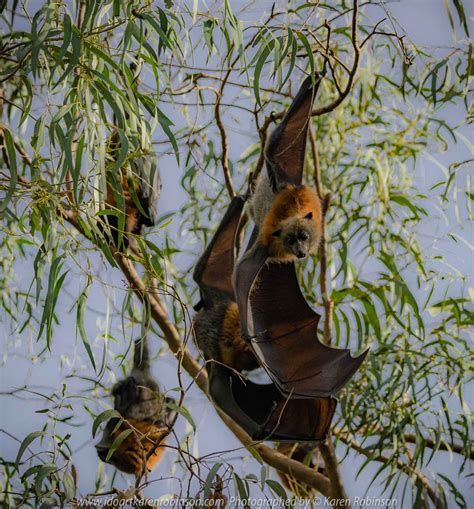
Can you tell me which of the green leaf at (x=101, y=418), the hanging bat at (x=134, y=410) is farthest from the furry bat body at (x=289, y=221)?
the hanging bat at (x=134, y=410)

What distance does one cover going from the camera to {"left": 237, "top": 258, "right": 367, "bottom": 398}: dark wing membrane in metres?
2.77

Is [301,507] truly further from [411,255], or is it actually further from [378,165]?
[378,165]

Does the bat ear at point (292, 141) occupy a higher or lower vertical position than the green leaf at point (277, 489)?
higher

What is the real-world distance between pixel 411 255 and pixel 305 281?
0.48 m

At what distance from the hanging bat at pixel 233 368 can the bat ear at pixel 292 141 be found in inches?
9.1

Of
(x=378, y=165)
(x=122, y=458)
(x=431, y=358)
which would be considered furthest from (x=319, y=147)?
(x=122, y=458)

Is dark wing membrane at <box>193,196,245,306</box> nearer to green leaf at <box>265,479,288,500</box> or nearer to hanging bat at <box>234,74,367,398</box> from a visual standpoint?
hanging bat at <box>234,74,367,398</box>

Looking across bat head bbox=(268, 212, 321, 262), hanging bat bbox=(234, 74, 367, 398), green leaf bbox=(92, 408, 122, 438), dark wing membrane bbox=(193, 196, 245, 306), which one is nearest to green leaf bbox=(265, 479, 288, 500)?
hanging bat bbox=(234, 74, 367, 398)

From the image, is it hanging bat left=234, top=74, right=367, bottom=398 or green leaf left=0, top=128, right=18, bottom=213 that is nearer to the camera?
green leaf left=0, top=128, right=18, bottom=213

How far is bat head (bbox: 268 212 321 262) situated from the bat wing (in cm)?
7

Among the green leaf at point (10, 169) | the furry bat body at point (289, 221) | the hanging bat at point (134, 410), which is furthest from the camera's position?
the hanging bat at point (134, 410)

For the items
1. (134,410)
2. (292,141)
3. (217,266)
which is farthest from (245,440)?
(292,141)

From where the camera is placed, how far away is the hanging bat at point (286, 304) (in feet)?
8.84

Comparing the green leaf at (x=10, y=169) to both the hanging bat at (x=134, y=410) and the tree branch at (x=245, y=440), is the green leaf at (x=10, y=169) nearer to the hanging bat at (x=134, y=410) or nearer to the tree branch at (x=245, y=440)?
the tree branch at (x=245, y=440)
